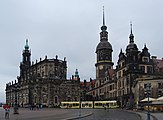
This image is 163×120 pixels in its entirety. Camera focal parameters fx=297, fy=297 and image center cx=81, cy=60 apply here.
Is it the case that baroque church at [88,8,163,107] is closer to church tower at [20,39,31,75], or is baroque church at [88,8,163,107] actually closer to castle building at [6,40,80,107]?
castle building at [6,40,80,107]

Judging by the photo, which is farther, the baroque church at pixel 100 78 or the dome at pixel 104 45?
the dome at pixel 104 45

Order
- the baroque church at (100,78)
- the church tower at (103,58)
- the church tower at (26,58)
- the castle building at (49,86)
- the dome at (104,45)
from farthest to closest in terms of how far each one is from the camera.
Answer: the church tower at (26,58)
the dome at (104,45)
the church tower at (103,58)
the castle building at (49,86)
the baroque church at (100,78)

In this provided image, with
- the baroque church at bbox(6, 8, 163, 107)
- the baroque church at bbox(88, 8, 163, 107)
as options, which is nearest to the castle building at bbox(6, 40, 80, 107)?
the baroque church at bbox(6, 8, 163, 107)

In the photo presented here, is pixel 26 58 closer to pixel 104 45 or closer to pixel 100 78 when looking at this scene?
pixel 100 78

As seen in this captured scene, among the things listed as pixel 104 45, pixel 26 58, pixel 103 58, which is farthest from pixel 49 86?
pixel 26 58

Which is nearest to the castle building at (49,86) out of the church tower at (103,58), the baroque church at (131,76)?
the church tower at (103,58)

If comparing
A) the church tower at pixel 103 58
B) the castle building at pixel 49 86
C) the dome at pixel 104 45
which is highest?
the dome at pixel 104 45

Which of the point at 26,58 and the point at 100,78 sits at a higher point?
the point at 26,58

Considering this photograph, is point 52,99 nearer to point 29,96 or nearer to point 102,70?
point 29,96

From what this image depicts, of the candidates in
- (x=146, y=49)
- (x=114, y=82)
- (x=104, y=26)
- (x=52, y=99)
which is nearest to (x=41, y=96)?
(x=52, y=99)

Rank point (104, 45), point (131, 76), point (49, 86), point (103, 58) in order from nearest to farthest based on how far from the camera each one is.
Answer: point (131, 76)
point (49, 86)
point (103, 58)
point (104, 45)

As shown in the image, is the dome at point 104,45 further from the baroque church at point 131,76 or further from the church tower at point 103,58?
the baroque church at point 131,76

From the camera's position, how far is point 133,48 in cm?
8944

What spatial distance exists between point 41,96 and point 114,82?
31226 millimetres
